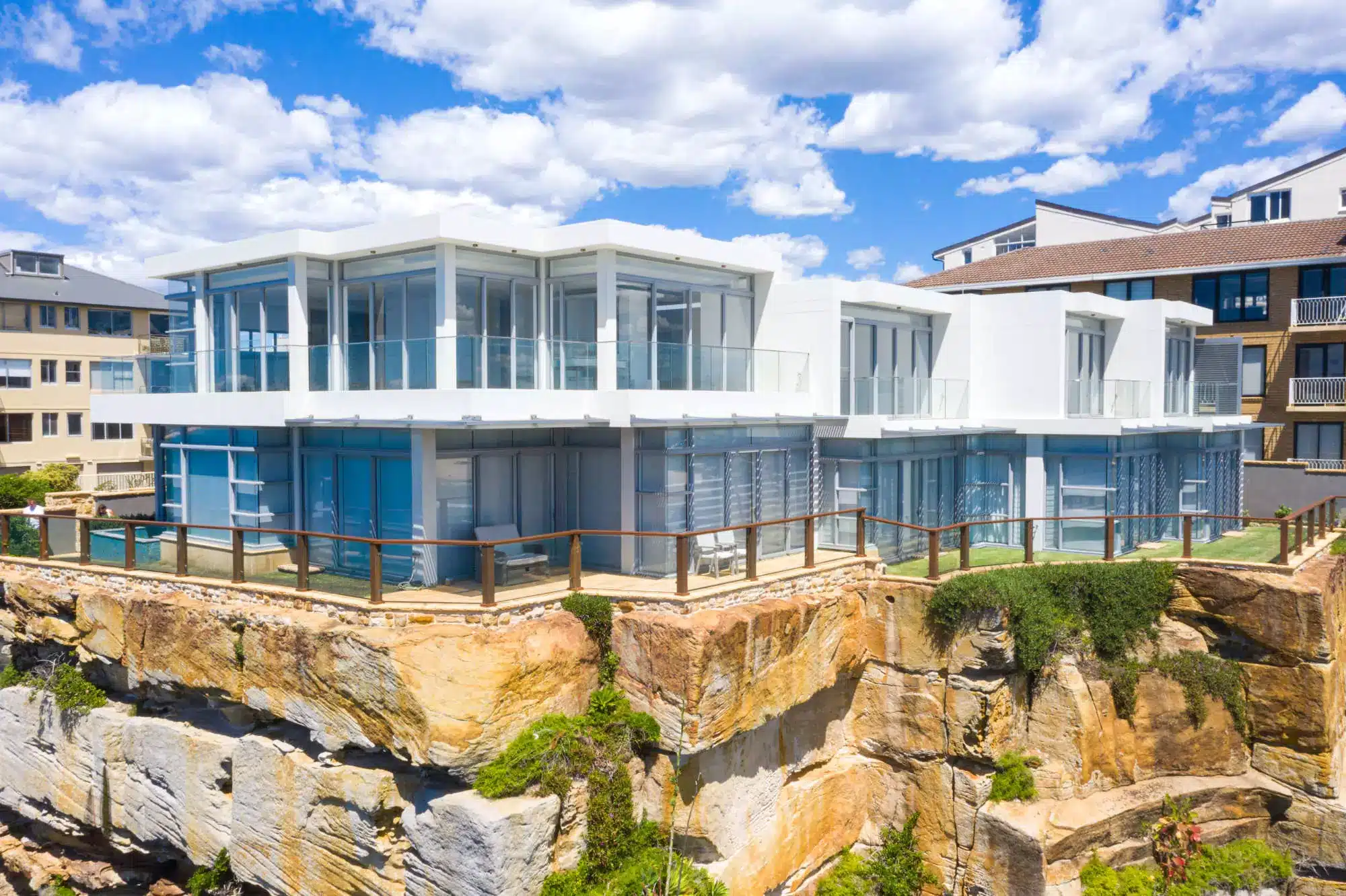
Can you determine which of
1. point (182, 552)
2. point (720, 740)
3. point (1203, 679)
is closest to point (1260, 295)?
point (1203, 679)

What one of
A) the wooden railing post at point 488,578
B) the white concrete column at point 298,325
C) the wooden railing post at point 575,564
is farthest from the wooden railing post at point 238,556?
the wooden railing post at point 575,564

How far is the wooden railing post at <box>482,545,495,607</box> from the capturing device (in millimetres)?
13891

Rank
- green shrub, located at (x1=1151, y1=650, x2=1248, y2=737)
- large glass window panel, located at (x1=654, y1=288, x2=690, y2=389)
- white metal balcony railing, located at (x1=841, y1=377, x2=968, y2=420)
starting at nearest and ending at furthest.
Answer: green shrub, located at (x1=1151, y1=650, x2=1248, y2=737) → large glass window panel, located at (x1=654, y1=288, x2=690, y2=389) → white metal balcony railing, located at (x1=841, y1=377, x2=968, y2=420)

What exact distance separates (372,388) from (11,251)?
3321 cm

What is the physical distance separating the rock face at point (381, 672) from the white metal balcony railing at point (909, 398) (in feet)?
31.5

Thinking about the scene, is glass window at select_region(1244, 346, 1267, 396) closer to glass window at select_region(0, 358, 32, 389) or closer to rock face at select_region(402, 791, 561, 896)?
rock face at select_region(402, 791, 561, 896)

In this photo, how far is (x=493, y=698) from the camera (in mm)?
13125

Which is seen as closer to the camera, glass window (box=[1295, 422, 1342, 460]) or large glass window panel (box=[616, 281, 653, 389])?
large glass window panel (box=[616, 281, 653, 389])

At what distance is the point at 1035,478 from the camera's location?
2284 cm

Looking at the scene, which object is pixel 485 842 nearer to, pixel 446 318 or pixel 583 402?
pixel 583 402

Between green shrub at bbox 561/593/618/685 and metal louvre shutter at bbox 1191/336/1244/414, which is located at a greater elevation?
metal louvre shutter at bbox 1191/336/1244/414

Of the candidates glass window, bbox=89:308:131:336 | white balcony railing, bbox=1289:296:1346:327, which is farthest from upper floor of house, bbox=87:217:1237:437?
glass window, bbox=89:308:131:336

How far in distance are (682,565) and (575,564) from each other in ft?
5.39

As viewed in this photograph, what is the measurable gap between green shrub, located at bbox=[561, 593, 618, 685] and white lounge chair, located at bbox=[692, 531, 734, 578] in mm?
2178
